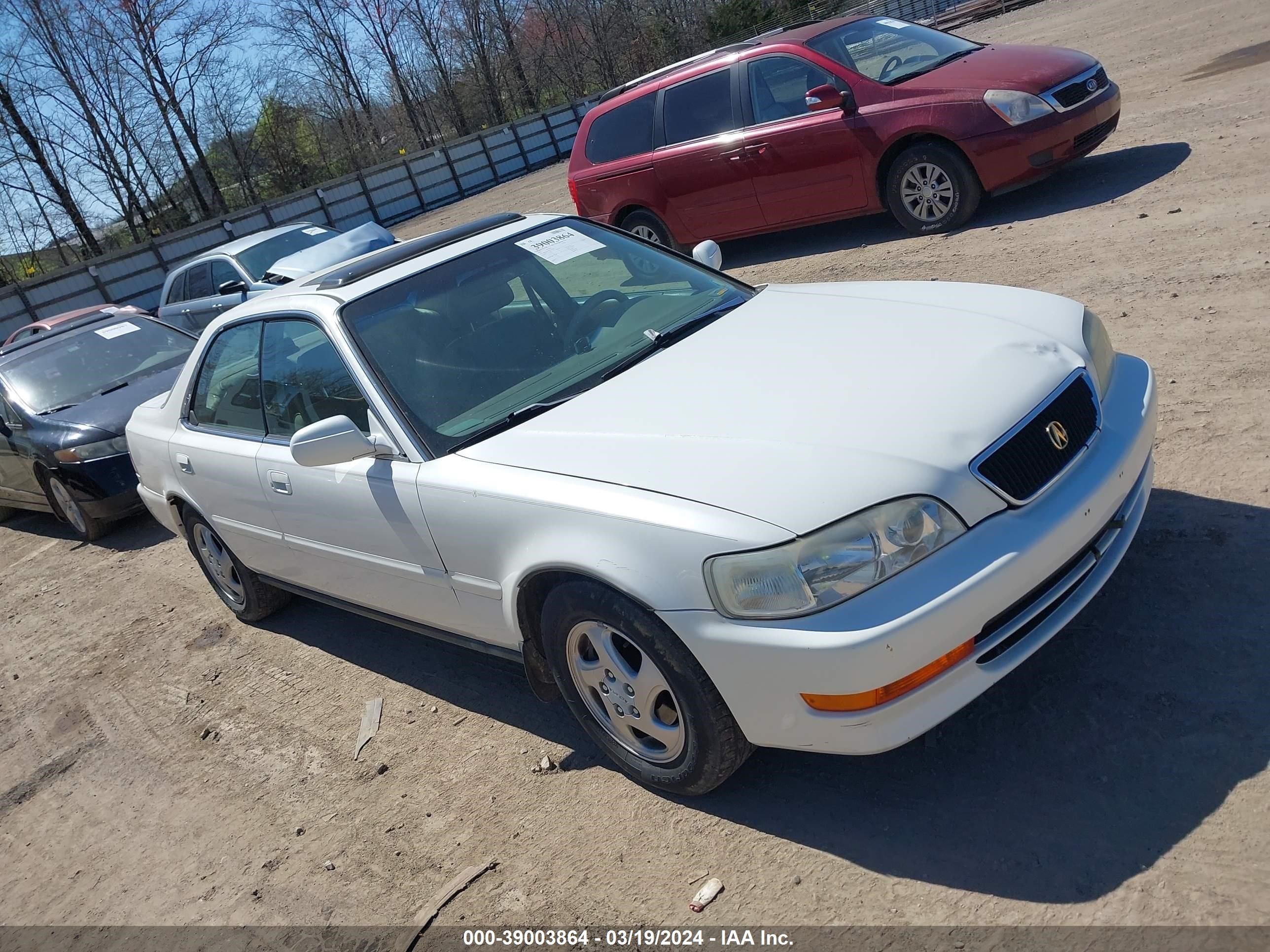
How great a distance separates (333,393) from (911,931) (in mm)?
2756

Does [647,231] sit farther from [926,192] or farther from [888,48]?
[926,192]

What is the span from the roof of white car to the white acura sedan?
0.08ft

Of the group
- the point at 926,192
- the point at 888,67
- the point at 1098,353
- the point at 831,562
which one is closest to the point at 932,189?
the point at 926,192

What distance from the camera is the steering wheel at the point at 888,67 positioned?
868cm

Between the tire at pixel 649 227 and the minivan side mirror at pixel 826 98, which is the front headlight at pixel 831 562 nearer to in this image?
the minivan side mirror at pixel 826 98

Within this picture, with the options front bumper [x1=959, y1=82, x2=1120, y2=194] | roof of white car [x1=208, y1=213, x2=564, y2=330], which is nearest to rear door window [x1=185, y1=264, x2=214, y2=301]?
roof of white car [x1=208, y1=213, x2=564, y2=330]

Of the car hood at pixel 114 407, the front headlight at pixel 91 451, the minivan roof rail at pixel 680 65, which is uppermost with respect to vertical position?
the minivan roof rail at pixel 680 65

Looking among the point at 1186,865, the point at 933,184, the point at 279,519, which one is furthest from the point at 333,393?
the point at 933,184

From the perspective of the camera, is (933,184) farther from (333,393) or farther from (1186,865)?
(1186,865)

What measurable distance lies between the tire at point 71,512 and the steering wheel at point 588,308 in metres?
5.72

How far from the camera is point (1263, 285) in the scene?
17.5 feet

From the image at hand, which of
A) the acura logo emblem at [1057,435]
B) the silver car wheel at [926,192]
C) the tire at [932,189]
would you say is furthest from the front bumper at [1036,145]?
the acura logo emblem at [1057,435]

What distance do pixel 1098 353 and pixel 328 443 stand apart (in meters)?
2.58

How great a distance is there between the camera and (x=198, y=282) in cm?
1384
